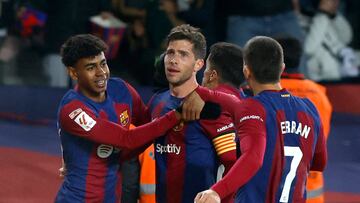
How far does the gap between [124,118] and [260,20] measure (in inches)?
193

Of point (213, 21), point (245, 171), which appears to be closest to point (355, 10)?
point (213, 21)

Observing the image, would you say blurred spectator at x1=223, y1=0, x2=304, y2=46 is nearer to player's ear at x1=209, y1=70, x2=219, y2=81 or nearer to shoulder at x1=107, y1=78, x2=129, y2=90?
player's ear at x1=209, y1=70, x2=219, y2=81

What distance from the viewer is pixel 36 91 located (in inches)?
427

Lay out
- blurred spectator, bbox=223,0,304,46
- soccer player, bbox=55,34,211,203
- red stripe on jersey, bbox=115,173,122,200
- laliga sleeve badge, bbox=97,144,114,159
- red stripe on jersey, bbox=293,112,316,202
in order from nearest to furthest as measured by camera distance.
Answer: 1. red stripe on jersey, bbox=293,112,316,202
2. soccer player, bbox=55,34,211,203
3. laliga sleeve badge, bbox=97,144,114,159
4. red stripe on jersey, bbox=115,173,122,200
5. blurred spectator, bbox=223,0,304,46

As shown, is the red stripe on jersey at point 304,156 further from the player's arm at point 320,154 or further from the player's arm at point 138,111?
the player's arm at point 138,111

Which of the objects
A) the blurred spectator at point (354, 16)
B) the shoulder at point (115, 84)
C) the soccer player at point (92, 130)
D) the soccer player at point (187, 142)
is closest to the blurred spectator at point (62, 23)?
the blurred spectator at point (354, 16)

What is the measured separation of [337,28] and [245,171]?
706 cm

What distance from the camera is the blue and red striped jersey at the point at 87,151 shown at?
219 inches

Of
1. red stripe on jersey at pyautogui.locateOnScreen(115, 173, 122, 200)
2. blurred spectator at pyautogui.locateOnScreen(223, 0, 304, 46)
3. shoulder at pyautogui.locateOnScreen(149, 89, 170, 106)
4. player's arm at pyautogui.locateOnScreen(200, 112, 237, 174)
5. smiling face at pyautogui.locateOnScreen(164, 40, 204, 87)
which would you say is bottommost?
red stripe on jersey at pyautogui.locateOnScreen(115, 173, 122, 200)

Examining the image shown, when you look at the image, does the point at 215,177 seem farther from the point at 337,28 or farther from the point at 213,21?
the point at 337,28

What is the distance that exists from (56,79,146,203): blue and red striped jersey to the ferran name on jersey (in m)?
0.98

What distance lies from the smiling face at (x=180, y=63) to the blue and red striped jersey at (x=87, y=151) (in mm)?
415

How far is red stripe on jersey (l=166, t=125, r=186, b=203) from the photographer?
547cm

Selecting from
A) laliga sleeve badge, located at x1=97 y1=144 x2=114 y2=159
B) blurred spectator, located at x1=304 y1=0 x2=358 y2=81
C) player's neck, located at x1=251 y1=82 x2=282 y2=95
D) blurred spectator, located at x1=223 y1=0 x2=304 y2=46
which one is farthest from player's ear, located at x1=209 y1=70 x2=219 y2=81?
blurred spectator, located at x1=304 y1=0 x2=358 y2=81
